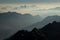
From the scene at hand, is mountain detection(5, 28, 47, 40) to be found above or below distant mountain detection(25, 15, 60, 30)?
below

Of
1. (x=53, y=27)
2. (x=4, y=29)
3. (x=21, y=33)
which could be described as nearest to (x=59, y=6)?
(x=53, y=27)

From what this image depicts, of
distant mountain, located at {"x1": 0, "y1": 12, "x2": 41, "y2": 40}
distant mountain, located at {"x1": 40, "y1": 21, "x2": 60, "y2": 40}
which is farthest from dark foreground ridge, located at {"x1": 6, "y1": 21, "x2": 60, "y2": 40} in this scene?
distant mountain, located at {"x1": 0, "y1": 12, "x2": 41, "y2": 40}

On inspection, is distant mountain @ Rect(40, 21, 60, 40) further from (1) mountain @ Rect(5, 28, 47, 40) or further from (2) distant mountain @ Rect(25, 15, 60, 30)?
(1) mountain @ Rect(5, 28, 47, 40)

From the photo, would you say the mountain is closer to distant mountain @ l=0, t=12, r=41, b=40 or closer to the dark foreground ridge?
the dark foreground ridge

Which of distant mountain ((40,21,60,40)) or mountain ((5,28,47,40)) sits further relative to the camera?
distant mountain ((40,21,60,40))

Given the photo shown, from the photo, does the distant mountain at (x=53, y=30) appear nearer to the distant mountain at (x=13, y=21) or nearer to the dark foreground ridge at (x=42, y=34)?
the dark foreground ridge at (x=42, y=34)

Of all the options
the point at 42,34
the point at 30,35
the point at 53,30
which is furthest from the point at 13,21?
the point at 53,30

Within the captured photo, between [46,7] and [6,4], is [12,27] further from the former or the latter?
[46,7]

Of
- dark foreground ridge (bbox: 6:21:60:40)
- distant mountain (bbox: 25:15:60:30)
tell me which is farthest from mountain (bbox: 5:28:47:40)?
distant mountain (bbox: 25:15:60:30)
